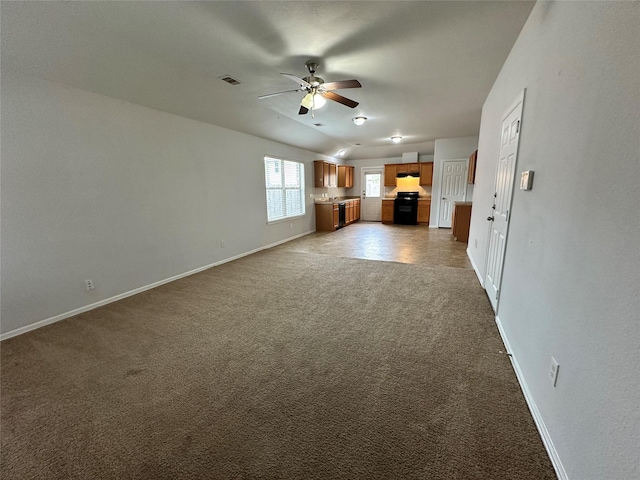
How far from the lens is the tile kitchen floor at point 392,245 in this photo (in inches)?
189

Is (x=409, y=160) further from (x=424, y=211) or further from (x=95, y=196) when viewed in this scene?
(x=95, y=196)

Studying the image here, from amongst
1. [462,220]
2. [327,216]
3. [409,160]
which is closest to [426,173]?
[409,160]

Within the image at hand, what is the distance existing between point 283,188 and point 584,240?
5.86m

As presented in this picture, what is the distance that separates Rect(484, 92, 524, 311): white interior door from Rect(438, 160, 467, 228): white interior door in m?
5.00

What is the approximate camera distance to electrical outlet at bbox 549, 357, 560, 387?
1317 mm

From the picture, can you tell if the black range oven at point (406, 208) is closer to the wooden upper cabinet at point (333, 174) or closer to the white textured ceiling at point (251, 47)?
the wooden upper cabinet at point (333, 174)

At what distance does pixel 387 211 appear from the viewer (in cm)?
921

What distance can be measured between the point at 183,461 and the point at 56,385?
4.45 feet

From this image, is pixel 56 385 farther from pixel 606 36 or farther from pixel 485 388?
pixel 606 36

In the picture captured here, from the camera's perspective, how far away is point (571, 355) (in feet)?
3.91

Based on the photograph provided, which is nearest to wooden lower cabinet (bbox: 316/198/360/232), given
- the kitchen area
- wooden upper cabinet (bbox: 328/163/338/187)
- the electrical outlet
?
the kitchen area

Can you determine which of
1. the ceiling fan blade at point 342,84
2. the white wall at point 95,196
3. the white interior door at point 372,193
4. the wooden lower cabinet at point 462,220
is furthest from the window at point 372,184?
the ceiling fan blade at point 342,84

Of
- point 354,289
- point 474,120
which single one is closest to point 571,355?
point 354,289

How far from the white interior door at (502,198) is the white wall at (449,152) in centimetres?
502
